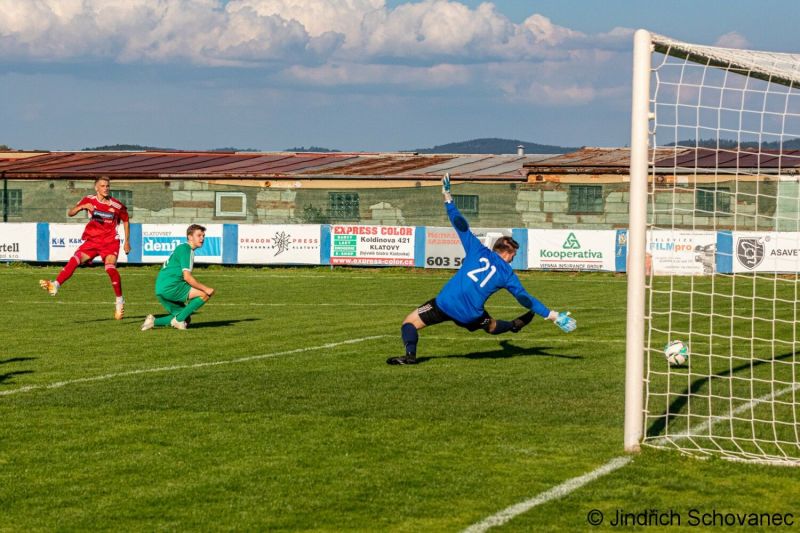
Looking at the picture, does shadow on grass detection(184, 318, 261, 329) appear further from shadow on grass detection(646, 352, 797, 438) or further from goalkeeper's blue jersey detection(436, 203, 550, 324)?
shadow on grass detection(646, 352, 797, 438)

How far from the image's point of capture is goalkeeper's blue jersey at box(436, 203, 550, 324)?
13281mm

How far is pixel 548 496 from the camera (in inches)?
292

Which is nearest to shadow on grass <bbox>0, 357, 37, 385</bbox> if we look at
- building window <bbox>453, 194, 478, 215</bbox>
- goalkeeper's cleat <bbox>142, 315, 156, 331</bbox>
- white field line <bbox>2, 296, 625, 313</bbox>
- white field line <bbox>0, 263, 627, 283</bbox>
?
goalkeeper's cleat <bbox>142, 315, 156, 331</bbox>

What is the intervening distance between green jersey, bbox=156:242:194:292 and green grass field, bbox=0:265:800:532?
0.73 metres

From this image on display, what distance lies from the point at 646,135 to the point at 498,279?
4706 millimetres

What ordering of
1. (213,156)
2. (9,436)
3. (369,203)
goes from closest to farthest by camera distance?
(9,436), (369,203), (213,156)

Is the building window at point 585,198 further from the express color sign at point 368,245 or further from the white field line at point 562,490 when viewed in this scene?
the white field line at point 562,490

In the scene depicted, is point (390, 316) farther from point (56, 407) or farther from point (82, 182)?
point (82, 182)

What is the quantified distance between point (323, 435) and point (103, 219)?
38.9ft

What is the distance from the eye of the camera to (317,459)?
852cm

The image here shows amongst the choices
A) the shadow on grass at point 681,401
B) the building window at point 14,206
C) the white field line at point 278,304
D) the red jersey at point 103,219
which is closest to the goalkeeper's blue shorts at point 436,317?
the shadow on grass at point 681,401

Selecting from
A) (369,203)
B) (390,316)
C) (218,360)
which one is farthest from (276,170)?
(218,360)

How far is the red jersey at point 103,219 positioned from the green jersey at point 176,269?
2.53m

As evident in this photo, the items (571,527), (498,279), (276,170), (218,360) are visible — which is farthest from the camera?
(276,170)
